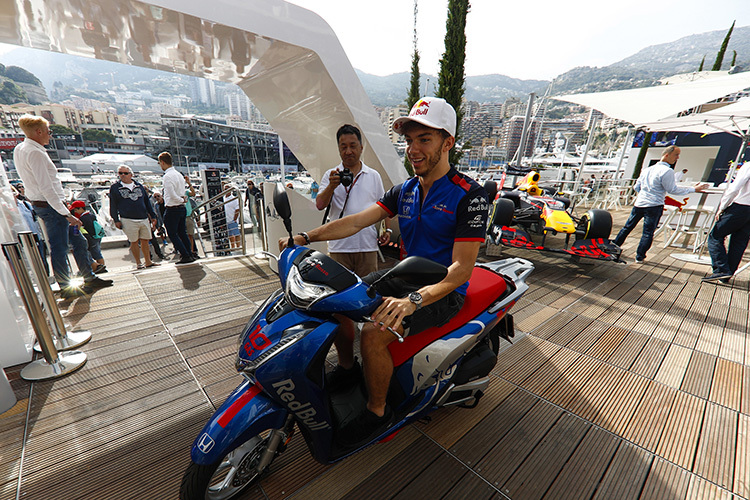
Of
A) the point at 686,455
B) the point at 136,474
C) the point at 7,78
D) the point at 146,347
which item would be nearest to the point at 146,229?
the point at 146,347

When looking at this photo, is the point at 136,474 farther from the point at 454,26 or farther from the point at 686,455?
the point at 454,26

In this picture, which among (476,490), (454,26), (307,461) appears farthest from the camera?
(454,26)

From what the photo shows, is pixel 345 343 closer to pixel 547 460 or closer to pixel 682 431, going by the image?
pixel 547 460

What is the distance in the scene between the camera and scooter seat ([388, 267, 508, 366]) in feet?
A: 5.16

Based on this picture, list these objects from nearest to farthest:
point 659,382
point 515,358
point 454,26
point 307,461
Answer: point 307,461 → point 659,382 → point 515,358 → point 454,26

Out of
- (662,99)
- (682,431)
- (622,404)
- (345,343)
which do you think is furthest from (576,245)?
(662,99)

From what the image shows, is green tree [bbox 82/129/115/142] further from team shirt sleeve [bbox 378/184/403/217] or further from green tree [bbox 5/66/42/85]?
team shirt sleeve [bbox 378/184/403/217]

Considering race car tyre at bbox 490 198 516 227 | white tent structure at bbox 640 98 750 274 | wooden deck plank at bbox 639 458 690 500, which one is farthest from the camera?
white tent structure at bbox 640 98 750 274

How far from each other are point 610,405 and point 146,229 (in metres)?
6.51

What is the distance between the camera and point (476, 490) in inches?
61.7

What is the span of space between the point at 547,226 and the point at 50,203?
6417 mm

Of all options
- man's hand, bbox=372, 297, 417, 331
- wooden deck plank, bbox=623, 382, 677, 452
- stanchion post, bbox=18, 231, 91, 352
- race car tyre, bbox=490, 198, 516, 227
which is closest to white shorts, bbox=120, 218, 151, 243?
stanchion post, bbox=18, 231, 91, 352

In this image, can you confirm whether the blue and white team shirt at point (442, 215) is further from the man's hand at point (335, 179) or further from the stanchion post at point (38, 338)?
the stanchion post at point (38, 338)

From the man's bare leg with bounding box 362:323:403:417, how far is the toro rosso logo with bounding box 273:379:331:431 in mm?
256
